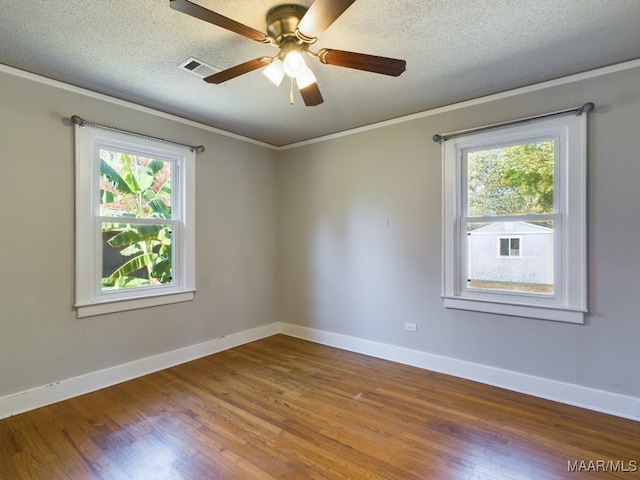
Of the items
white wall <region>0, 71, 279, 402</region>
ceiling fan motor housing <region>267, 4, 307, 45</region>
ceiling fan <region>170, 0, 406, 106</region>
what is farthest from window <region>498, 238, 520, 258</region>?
white wall <region>0, 71, 279, 402</region>

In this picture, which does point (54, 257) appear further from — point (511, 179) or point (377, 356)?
point (511, 179)

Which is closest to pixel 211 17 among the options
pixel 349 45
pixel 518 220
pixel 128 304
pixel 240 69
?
pixel 240 69

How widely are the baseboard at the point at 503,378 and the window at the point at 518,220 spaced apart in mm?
535

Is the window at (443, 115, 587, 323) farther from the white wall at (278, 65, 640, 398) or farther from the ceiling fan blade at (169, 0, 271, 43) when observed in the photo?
the ceiling fan blade at (169, 0, 271, 43)

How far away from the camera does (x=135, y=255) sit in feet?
10.3

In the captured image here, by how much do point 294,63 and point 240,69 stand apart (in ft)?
1.18

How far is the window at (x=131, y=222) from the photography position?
2758 mm

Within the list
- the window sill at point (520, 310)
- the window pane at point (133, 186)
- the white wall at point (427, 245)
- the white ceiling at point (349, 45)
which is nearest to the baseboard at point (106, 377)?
the white wall at point (427, 245)

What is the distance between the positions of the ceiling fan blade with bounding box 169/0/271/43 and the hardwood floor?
7.71 ft

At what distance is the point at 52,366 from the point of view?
8.47ft

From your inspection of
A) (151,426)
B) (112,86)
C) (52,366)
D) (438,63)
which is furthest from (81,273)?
(438,63)

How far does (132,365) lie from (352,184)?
2.94 m

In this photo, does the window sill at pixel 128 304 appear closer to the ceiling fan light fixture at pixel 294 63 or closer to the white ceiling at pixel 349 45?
the white ceiling at pixel 349 45

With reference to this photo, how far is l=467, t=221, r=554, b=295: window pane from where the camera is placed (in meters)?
2.72
